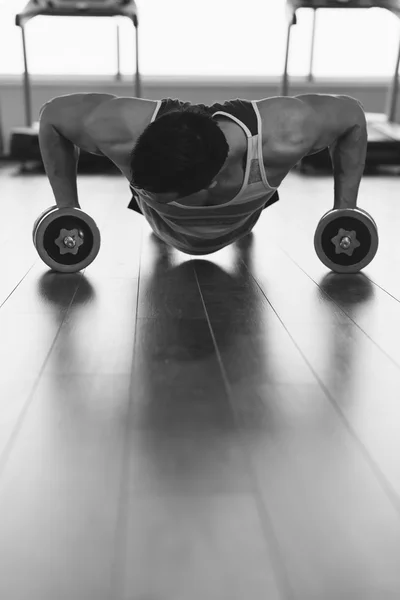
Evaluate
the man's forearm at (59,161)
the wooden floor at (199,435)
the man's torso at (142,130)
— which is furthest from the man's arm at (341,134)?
the man's forearm at (59,161)

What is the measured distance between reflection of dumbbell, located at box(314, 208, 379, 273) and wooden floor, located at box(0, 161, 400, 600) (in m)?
0.05

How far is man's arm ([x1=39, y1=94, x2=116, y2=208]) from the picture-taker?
163cm

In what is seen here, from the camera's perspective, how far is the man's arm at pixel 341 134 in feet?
5.40

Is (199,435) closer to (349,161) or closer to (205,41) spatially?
(349,161)

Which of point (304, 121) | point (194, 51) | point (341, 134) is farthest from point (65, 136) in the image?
point (194, 51)

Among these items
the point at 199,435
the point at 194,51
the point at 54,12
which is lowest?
the point at 199,435

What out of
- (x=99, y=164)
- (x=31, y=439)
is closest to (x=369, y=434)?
(x=31, y=439)

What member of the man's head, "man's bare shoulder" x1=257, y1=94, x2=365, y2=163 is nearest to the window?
"man's bare shoulder" x1=257, y1=94, x2=365, y2=163

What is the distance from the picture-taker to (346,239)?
1821mm

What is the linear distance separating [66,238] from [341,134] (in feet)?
2.51

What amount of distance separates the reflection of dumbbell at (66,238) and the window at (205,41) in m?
3.67

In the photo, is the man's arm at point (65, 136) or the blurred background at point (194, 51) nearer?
the man's arm at point (65, 136)

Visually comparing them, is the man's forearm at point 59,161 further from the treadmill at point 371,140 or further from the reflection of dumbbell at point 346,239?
the treadmill at point 371,140

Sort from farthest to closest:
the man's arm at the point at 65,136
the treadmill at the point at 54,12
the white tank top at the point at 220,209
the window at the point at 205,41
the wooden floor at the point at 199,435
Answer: the window at the point at 205,41 → the treadmill at the point at 54,12 → the man's arm at the point at 65,136 → the white tank top at the point at 220,209 → the wooden floor at the point at 199,435
